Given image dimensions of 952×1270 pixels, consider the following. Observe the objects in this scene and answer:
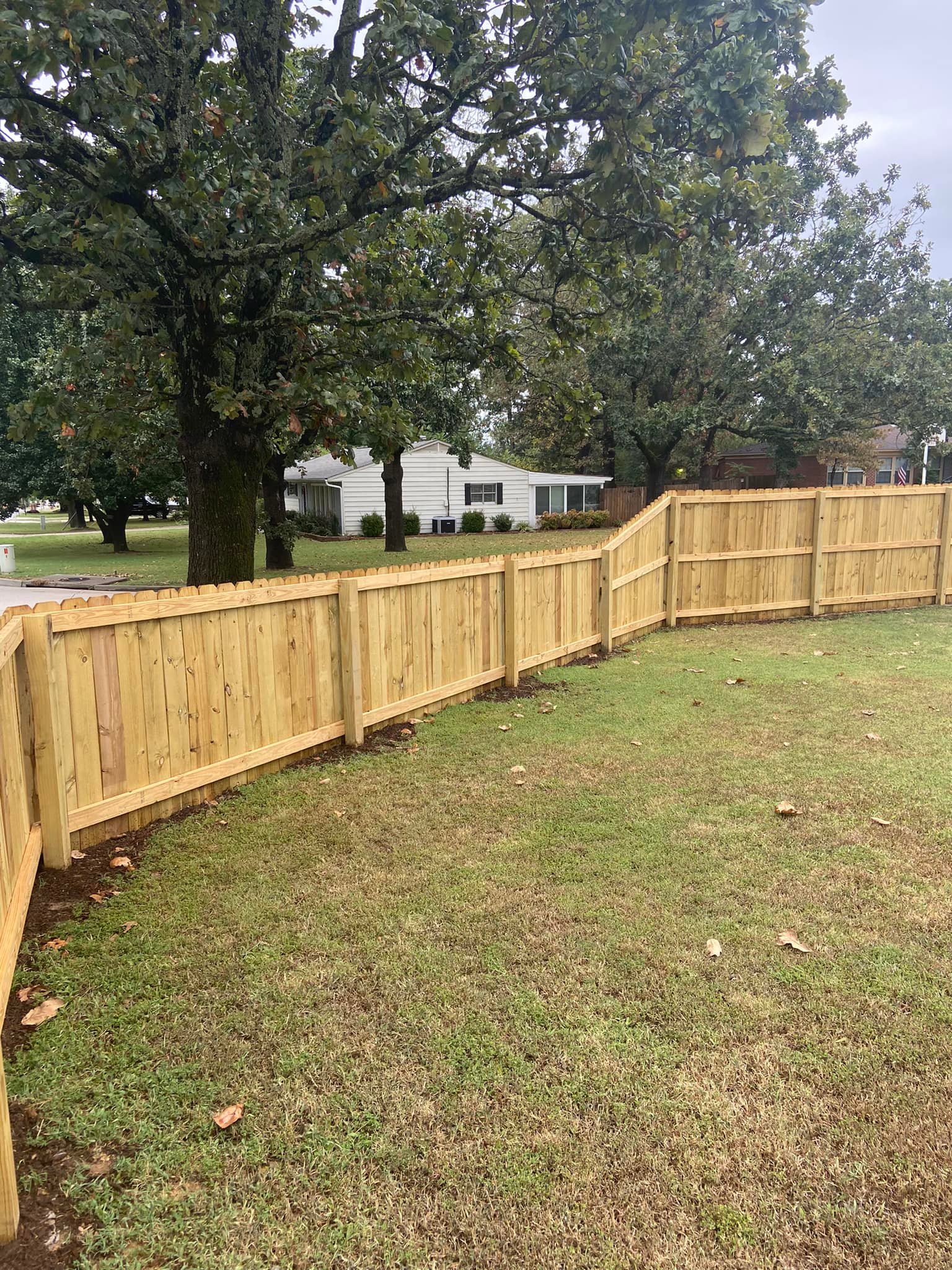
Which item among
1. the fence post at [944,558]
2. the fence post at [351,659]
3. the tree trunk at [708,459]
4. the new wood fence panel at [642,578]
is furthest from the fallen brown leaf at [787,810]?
the tree trunk at [708,459]

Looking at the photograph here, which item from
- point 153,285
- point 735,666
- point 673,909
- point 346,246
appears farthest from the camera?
point 735,666

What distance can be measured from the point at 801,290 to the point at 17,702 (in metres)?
25.8

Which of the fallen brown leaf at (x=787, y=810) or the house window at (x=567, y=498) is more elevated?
the house window at (x=567, y=498)

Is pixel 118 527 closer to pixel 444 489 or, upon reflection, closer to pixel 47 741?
pixel 444 489

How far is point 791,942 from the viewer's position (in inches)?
134

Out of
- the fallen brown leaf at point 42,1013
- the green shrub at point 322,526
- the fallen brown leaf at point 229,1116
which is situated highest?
the green shrub at point 322,526

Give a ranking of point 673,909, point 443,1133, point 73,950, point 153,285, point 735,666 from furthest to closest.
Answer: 1. point 735,666
2. point 153,285
3. point 673,909
4. point 73,950
5. point 443,1133

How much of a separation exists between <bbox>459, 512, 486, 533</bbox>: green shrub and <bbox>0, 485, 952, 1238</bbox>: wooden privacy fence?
23.5 m

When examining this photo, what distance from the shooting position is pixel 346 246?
6754 millimetres

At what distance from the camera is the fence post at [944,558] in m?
13.4

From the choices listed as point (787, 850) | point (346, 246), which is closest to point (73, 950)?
point (787, 850)

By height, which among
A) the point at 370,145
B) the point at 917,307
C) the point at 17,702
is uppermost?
the point at 917,307

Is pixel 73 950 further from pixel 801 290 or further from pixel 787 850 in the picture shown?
pixel 801 290

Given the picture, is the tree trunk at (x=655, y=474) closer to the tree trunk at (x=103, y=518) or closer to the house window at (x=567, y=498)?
the house window at (x=567, y=498)
